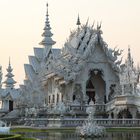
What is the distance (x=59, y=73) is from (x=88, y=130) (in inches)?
822

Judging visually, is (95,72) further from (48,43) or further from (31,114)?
(48,43)

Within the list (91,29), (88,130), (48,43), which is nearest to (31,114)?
(91,29)

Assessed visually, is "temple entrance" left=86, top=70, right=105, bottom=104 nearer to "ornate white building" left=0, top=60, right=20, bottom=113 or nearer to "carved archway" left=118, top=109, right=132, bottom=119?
"carved archway" left=118, top=109, right=132, bottom=119

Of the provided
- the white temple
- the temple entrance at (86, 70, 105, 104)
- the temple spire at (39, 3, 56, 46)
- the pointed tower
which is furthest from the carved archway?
the pointed tower

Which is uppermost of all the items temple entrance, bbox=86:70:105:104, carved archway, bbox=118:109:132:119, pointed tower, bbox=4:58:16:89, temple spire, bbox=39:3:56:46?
temple spire, bbox=39:3:56:46

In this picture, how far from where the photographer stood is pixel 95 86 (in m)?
48.9

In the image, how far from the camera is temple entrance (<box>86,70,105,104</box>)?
158 feet

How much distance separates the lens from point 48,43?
214ft

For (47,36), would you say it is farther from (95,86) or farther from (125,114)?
(125,114)

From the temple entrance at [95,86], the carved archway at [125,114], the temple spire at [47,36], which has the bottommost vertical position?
the carved archway at [125,114]

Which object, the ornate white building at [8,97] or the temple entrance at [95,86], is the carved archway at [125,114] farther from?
the ornate white building at [8,97]

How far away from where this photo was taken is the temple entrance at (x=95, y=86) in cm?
4822

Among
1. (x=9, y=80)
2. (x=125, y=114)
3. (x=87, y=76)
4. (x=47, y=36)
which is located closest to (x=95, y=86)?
(x=87, y=76)

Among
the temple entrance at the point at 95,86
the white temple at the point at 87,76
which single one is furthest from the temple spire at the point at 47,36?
the temple entrance at the point at 95,86
